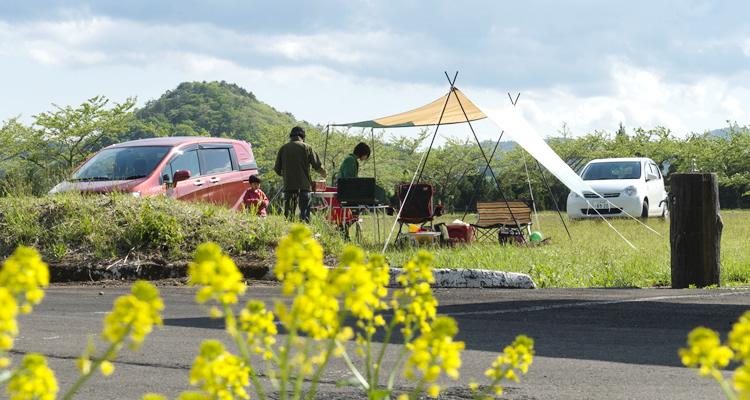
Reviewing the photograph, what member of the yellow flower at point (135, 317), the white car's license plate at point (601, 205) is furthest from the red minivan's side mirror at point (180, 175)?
the yellow flower at point (135, 317)

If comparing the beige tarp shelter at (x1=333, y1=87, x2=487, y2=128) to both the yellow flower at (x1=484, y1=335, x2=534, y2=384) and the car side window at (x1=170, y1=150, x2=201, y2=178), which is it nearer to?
the car side window at (x1=170, y1=150, x2=201, y2=178)

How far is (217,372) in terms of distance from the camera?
229cm

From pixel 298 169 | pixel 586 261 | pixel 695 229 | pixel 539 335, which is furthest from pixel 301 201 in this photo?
pixel 539 335

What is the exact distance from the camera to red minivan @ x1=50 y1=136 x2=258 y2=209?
15648 millimetres

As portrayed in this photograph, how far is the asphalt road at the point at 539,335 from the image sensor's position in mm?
5570

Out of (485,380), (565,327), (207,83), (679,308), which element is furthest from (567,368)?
(207,83)

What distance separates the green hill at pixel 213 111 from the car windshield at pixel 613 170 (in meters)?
48.9

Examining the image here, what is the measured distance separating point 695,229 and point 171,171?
850 centimetres

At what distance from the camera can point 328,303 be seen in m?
2.31

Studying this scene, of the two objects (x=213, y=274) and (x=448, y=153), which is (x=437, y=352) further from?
(x=448, y=153)

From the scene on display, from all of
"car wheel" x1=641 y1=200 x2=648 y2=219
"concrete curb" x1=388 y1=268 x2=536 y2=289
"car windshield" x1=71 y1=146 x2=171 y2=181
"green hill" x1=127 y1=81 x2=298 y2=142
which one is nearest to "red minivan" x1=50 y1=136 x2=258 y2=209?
"car windshield" x1=71 y1=146 x2=171 y2=181

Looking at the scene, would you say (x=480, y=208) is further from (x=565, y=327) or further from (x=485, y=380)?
(x=485, y=380)

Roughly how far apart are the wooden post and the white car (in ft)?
40.3

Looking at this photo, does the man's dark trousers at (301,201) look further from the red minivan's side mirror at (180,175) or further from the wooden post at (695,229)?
the wooden post at (695,229)
